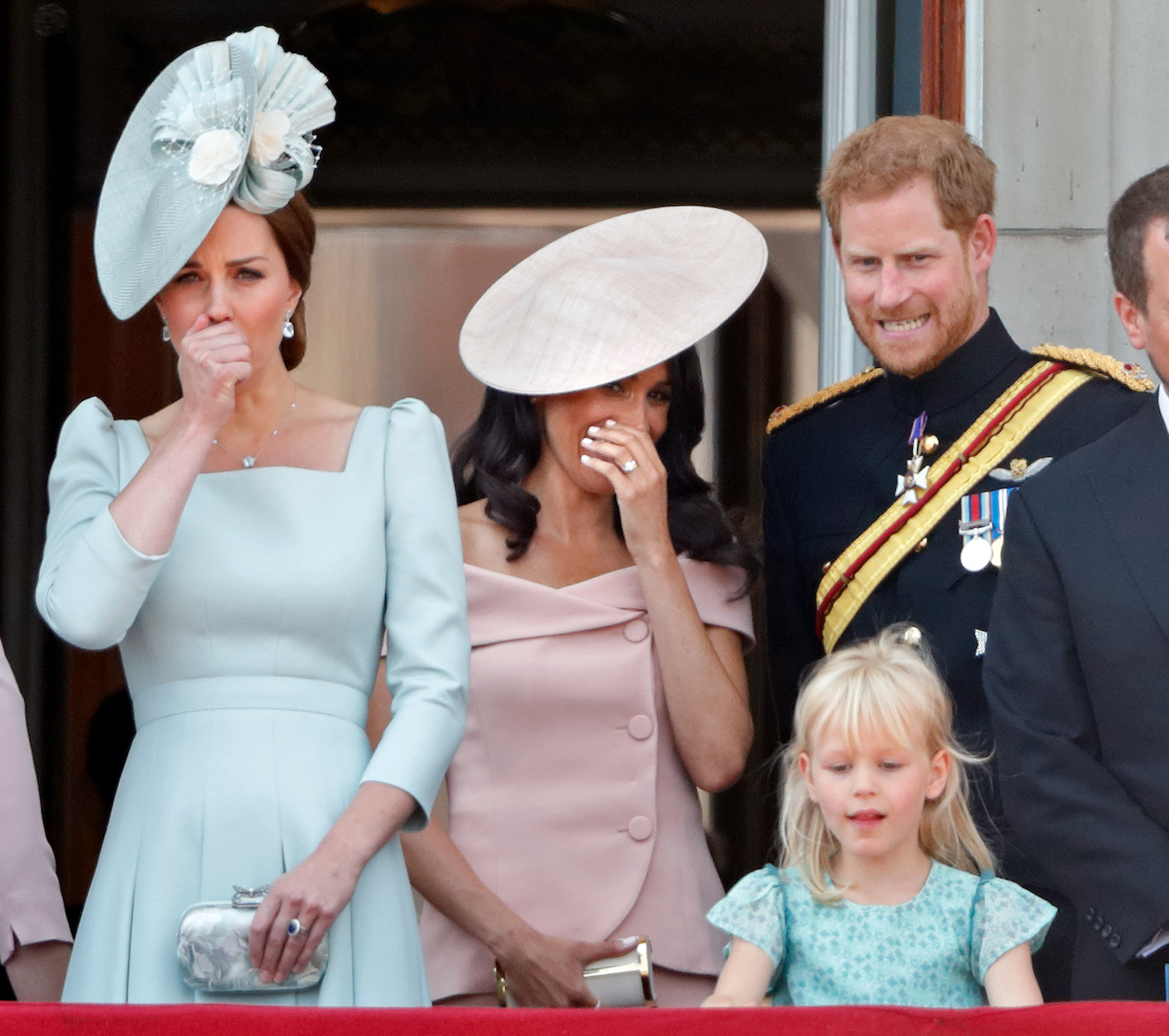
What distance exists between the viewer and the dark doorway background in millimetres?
5086

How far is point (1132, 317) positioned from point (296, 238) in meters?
1.00

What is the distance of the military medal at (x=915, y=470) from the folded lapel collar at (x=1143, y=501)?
0.43 metres

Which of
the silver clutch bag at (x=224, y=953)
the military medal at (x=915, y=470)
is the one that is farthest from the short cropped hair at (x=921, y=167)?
the silver clutch bag at (x=224, y=953)

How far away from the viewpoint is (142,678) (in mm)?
2340

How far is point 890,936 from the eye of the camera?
91.4 inches

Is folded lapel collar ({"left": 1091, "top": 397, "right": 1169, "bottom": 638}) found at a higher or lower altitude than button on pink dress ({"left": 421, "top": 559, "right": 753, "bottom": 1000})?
higher


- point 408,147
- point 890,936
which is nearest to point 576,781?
point 890,936

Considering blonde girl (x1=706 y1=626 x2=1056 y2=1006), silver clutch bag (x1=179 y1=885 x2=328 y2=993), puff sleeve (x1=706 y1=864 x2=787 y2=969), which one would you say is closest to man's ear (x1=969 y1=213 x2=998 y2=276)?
blonde girl (x1=706 y1=626 x2=1056 y2=1006)

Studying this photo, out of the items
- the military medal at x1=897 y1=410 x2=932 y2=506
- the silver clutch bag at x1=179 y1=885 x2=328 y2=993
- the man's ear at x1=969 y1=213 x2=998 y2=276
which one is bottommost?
the silver clutch bag at x1=179 y1=885 x2=328 y2=993

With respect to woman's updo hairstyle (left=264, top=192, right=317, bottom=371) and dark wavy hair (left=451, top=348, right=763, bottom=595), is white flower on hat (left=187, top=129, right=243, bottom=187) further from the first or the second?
dark wavy hair (left=451, top=348, right=763, bottom=595)

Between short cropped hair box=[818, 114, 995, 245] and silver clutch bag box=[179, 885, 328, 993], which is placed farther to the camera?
short cropped hair box=[818, 114, 995, 245]

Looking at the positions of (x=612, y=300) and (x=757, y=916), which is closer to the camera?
(x=757, y=916)

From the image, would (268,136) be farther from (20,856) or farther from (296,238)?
(20,856)

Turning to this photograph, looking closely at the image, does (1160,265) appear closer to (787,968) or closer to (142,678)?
(787,968)
